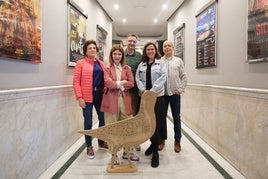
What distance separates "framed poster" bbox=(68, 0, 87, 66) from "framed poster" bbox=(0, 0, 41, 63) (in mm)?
1070

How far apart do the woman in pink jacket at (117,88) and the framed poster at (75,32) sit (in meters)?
0.95

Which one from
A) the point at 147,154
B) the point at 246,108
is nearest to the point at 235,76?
the point at 246,108

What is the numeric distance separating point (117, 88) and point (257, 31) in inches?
57.9

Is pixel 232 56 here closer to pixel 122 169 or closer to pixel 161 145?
pixel 161 145

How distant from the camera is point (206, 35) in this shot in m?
3.80

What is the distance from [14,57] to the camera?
196cm

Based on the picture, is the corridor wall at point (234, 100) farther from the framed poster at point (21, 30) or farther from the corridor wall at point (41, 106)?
the framed poster at point (21, 30)

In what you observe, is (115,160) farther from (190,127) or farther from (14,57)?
(190,127)

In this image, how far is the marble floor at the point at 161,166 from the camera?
7.86ft

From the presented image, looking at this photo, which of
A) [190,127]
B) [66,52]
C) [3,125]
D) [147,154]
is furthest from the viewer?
[190,127]

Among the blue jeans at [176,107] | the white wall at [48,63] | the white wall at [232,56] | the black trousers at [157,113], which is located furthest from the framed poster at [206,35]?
the white wall at [48,63]

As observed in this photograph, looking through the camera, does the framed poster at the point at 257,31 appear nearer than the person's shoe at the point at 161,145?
Yes

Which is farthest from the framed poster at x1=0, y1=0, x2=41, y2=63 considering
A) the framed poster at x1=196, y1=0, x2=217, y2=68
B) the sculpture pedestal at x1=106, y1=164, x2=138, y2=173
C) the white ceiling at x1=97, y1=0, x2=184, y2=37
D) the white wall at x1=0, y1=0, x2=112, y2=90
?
the white ceiling at x1=97, y1=0, x2=184, y2=37

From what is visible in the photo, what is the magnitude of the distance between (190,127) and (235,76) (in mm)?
1960
